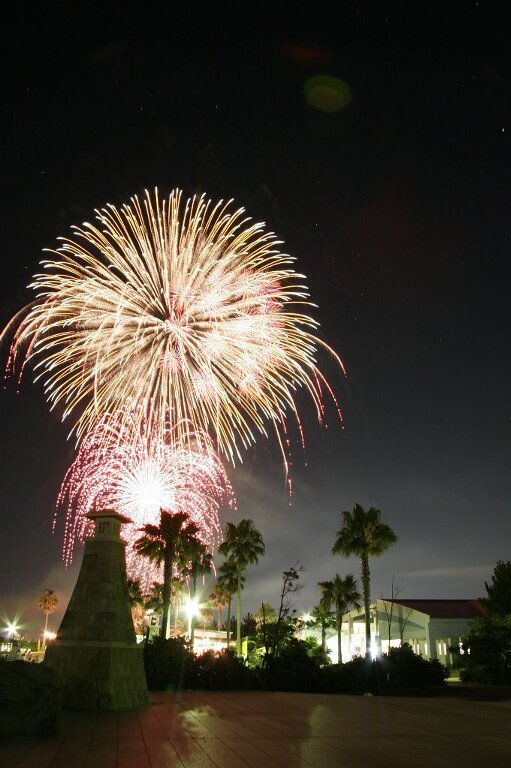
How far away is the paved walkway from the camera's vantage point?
984 centimetres

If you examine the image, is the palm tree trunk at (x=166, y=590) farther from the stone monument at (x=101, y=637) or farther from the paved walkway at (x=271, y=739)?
the stone monument at (x=101, y=637)

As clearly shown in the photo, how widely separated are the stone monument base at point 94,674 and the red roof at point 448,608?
→ 38847 mm

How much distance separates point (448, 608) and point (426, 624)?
A: 3787 mm

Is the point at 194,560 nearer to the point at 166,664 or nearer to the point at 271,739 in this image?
the point at 166,664

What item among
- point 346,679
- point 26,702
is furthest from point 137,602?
point 26,702

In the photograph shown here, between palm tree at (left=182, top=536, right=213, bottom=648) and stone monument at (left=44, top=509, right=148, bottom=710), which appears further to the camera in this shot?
palm tree at (left=182, top=536, right=213, bottom=648)

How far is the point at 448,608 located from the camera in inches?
2093

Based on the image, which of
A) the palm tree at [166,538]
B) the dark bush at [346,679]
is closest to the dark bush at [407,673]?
the dark bush at [346,679]

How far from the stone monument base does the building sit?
32225 mm

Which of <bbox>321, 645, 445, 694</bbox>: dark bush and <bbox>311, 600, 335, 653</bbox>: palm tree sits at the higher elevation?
<bbox>311, 600, 335, 653</bbox>: palm tree

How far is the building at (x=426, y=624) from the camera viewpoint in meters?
49.8

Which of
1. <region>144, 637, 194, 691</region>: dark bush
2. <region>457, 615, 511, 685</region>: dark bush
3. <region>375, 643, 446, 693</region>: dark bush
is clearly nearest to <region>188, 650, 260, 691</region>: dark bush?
<region>144, 637, 194, 691</region>: dark bush

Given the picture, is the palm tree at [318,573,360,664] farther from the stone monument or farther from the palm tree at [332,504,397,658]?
the stone monument

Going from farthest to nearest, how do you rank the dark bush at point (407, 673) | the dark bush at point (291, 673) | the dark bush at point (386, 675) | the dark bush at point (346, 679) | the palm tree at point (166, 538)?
the palm tree at point (166, 538) < the dark bush at point (407, 673) < the dark bush at point (386, 675) < the dark bush at point (346, 679) < the dark bush at point (291, 673)
